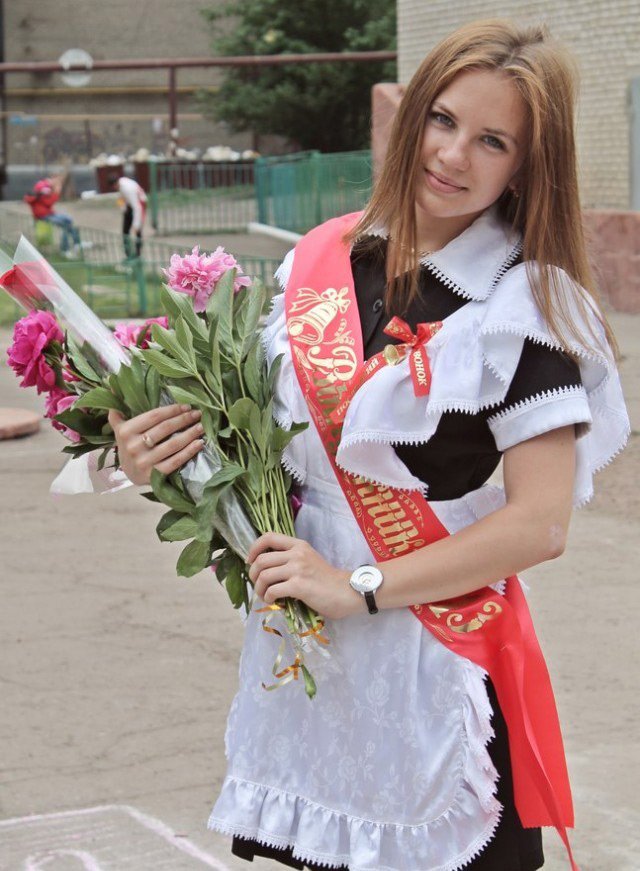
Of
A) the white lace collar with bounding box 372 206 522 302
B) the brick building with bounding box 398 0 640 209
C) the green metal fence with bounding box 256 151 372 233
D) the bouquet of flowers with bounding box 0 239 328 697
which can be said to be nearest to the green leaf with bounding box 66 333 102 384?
the bouquet of flowers with bounding box 0 239 328 697

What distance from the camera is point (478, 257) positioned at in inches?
79.9

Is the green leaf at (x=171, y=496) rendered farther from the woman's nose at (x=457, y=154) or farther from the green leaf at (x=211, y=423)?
the woman's nose at (x=457, y=154)

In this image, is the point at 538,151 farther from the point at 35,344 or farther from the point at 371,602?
the point at 35,344

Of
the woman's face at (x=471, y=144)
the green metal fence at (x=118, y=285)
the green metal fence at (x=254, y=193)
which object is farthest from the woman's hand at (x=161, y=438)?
the green metal fence at (x=254, y=193)

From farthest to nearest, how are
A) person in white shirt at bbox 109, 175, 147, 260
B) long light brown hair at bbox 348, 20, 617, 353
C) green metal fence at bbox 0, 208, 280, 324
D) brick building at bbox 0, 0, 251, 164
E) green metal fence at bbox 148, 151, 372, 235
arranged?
brick building at bbox 0, 0, 251, 164
person in white shirt at bbox 109, 175, 147, 260
green metal fence at bbox 148, 151, 372, 235
green metal fence at bbox 0, 208, 280, 324
long light brown hair at bbox 348, 20, 617, 353

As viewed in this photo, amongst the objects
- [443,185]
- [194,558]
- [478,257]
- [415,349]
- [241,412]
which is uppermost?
[443,185]

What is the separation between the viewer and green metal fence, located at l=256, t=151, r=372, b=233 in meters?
17.0

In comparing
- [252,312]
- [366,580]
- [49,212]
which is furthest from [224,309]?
[49,212]

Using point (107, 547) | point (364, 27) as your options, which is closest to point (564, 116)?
point (107, 547)

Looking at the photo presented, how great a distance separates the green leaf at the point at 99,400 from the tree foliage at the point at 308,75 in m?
27.7

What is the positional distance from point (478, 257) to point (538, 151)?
186 mm

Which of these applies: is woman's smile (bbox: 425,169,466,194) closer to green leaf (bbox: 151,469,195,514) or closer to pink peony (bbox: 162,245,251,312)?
pink peony (bbox: 162,245,251,312)

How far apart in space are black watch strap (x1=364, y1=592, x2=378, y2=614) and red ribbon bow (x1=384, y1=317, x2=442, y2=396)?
298 millimetres

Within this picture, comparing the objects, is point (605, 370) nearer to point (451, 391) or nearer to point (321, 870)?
point (451, 391)
